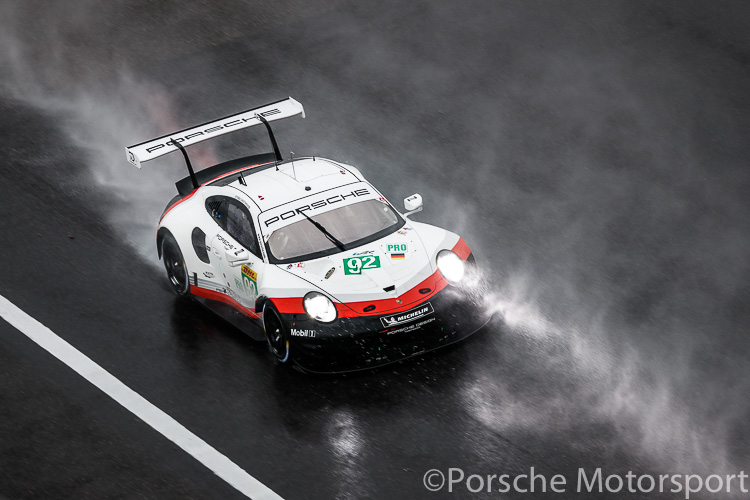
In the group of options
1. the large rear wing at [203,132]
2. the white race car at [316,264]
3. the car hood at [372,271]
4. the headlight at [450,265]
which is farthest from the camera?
the large rear wing at [203,132]

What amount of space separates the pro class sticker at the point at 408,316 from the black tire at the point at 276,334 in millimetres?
923

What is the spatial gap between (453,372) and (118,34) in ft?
30.9

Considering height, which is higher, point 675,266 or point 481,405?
point 675,266

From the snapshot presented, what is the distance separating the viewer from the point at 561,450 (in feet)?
31.1

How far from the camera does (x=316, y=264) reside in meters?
10.5

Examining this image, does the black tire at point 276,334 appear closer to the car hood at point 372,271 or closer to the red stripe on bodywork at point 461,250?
the car hood at point 372,271

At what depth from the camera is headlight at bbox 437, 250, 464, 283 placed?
34.9 feet

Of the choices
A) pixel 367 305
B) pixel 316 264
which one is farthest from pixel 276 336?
pixel 367 305

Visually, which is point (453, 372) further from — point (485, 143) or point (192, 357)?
point (485, 143)

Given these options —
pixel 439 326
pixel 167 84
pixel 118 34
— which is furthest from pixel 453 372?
pixel 118 34

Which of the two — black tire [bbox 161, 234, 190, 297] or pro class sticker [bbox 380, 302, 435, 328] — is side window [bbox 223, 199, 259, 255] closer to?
black tire [bbox 161, 234, 190, 297]

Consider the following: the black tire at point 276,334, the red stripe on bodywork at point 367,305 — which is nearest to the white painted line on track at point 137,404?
the black tire at point 276,334

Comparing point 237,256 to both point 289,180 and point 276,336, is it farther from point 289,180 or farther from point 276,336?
point 289,180

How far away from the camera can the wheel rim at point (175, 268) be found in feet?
37.7
